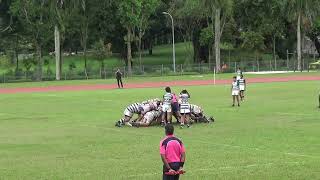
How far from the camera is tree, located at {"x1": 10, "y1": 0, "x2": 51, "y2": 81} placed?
8562 cm

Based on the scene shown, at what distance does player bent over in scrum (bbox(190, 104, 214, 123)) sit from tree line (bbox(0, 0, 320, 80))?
5874cm

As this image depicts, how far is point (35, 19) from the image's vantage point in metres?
90.0

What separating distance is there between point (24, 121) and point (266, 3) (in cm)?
7764

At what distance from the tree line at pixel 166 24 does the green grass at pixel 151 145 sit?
55.8 m

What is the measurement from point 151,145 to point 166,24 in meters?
94.1

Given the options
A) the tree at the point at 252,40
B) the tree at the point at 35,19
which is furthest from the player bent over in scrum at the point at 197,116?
the tree at the point at 252,40

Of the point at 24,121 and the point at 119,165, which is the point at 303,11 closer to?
the point at 24,121

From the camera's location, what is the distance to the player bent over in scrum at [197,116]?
995 inches

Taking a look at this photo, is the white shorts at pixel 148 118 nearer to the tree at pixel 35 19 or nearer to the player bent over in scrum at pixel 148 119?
the player bent over in scrum at pixel 148 119

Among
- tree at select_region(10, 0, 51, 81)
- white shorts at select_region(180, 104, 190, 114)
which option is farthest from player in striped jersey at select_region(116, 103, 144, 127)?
tree at select_region(10, 0, 51, 81)

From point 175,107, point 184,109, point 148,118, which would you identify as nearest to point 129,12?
point 148,118

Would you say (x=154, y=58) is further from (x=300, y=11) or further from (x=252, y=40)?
(x=300, y=11)

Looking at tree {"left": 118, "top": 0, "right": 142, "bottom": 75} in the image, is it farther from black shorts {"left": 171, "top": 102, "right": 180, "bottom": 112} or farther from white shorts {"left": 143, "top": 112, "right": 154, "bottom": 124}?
black shorts {"left": 171, "top": 102, "right": 180, "bottom": 112}

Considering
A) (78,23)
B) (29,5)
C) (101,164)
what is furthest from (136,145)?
(78,23)
